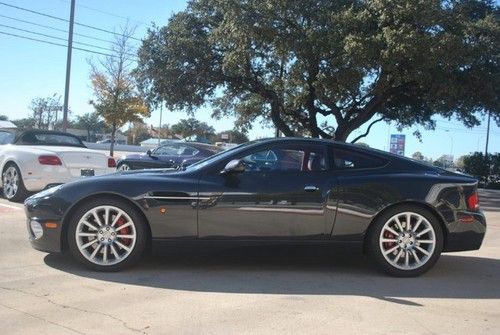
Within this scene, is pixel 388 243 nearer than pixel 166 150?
Yes

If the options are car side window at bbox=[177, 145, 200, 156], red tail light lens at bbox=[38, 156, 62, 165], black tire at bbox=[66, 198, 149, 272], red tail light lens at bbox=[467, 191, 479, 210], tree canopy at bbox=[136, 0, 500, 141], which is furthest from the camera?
tree canopy at bbox=[136, 0, 500, 141]

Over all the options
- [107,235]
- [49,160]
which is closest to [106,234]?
[107,235]

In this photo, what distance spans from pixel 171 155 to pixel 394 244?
395 inches

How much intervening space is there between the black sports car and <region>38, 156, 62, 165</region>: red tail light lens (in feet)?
14.3

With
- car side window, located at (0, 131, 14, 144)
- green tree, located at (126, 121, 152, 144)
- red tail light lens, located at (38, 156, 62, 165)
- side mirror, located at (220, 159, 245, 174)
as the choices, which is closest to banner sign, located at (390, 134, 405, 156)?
car side window, located at (0, 131, 14, 144)

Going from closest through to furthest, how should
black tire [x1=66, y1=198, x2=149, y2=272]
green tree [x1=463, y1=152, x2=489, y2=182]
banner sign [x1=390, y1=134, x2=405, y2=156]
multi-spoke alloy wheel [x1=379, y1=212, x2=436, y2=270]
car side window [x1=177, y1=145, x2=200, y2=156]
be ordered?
black tire [x1=66, y1=198, x2=149, y2=272] → multi-spoke alloy wheel [x1=379, y1=212, x2=436, y2=270] → car side window [x1=177, y1=145, x2=200, y2=156] → green tree [x1=463, y1=152, x2=489, y2=182] → banner sign [x1=390, y1=134, x2=405, y2=156]

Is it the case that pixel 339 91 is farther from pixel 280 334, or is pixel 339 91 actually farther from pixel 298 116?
pixel 280 334

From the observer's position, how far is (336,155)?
19.1ft

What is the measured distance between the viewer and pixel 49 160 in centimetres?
981

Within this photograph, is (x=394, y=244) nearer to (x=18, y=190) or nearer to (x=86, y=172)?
(x=86, y=172)

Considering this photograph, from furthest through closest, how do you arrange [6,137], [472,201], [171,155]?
[171,155] → [6,137] → [472,201]

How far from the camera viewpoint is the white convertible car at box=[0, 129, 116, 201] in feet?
32.2

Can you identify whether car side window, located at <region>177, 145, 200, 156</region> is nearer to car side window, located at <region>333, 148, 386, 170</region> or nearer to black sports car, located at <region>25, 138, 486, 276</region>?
black sports car, located at <region>25, 138, 486, 276</region>

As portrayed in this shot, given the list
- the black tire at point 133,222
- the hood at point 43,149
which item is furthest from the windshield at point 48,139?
the black tire at point 133,222
